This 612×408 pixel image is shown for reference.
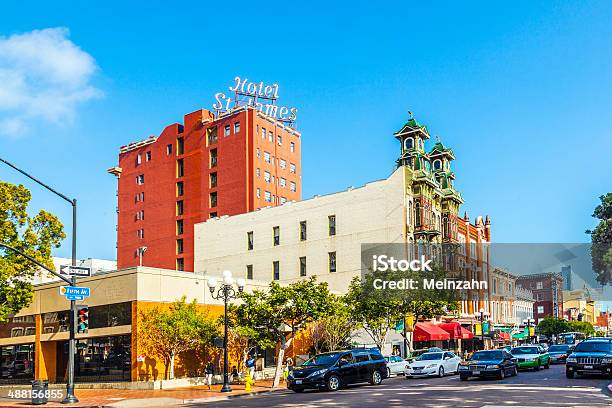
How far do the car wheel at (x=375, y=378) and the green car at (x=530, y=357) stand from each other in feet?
35.7

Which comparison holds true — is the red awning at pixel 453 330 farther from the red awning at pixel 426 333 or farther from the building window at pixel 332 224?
the building window at pixel 332 224

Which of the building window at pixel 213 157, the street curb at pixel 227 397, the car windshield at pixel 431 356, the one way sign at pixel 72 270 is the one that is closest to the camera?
the street curb at pixel 227 397

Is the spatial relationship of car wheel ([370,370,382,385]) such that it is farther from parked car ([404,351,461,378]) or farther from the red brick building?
the red brick building

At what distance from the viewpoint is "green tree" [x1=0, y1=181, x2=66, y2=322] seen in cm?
3638

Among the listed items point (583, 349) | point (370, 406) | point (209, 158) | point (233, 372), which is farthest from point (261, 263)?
point (370, 406)

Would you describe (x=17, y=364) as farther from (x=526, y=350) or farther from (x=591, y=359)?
(x=591, y=359)

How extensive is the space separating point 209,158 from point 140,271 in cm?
5004

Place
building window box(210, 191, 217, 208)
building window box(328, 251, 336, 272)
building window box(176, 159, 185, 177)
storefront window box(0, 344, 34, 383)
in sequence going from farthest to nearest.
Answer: building window box(176, 159, 185, 177)
building window box(210, 191, 217, 208)
building window box(328, 251, 336, 272)
storefront window box(0, 344, 34, 383)

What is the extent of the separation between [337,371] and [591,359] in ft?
37.3

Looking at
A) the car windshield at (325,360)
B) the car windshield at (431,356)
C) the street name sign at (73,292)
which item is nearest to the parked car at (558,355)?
the car windshield at (431,356)

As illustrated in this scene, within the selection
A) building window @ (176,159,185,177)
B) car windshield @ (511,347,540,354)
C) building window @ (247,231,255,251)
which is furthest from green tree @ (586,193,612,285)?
building window @ (176,159,185,177)

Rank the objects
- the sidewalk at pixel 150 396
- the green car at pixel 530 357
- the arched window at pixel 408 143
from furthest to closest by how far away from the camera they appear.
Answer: the arched window at pixel 408 143 → the green car at pixel 530 357 → the sidewalk at pixel 150 396

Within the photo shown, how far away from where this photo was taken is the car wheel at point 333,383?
30.3 metres

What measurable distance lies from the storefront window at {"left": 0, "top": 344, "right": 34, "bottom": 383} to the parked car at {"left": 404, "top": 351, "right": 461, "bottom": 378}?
24085 millimetres
